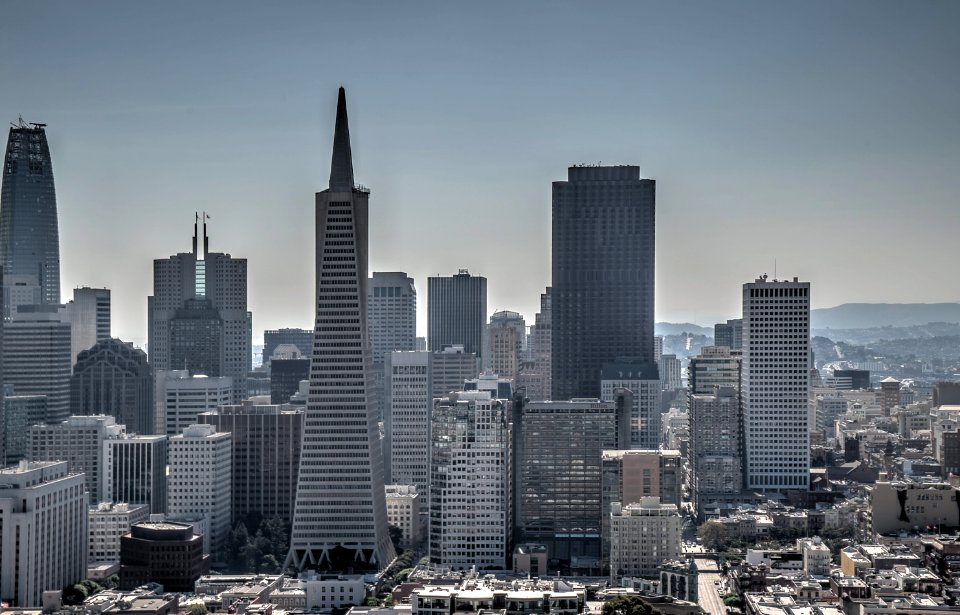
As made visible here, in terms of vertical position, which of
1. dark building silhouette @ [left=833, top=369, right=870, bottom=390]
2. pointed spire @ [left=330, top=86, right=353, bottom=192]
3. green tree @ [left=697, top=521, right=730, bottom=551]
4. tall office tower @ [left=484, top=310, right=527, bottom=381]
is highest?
pointed spire @ [left=330, top=86, right=353, bottom=192]

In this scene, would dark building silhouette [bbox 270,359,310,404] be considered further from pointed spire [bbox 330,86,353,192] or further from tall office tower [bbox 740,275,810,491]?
pointed spire [bbox 330,86,353,192]

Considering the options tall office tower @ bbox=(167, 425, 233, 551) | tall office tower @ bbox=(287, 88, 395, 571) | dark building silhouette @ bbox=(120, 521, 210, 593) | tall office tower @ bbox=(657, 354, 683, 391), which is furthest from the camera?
tall office tower @ bbox=(657, 354, 683, 391)

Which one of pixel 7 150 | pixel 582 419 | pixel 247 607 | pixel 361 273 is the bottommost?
pixel 247 607

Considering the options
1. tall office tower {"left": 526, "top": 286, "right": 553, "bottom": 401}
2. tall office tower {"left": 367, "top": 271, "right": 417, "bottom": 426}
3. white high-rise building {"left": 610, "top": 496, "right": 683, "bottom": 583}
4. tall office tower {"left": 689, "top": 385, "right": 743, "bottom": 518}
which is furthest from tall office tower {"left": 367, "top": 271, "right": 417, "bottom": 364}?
white high-rise building {"left": 610, "top": 496, "right": 683, "bottom": 583}

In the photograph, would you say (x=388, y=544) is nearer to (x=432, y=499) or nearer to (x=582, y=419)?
(x=432, y=499)

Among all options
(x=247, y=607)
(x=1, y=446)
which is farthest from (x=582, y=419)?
(x=1, y=446)

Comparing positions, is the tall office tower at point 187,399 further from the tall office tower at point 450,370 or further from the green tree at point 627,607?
the green tree at point 627,607

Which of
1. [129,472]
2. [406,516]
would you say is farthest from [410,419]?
[129,472]
